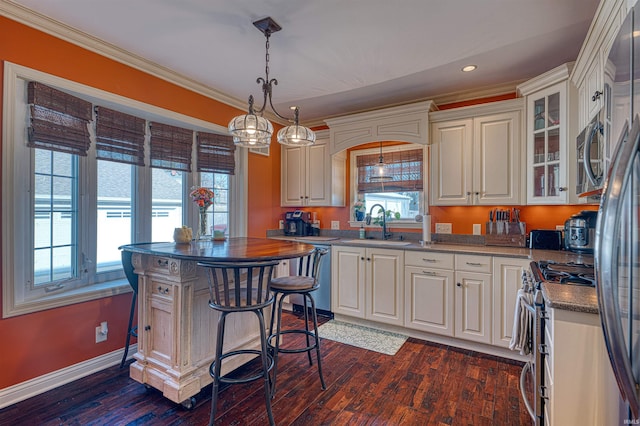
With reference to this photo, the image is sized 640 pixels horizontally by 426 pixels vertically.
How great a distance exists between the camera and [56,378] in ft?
7.28

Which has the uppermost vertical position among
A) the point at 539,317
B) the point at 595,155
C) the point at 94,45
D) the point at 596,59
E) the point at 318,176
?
the point at 94,45

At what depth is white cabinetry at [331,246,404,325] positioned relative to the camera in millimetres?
3219

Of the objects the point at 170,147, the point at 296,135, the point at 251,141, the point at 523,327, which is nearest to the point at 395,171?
the point at 296,135

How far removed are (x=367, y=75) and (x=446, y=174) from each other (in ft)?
4.39

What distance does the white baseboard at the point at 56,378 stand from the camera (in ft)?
6.60

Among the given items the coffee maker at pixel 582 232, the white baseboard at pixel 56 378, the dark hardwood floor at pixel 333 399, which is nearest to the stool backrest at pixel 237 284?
the dark hardwood floor at pixel 333 399

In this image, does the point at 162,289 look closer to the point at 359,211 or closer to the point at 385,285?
the point at 385,285

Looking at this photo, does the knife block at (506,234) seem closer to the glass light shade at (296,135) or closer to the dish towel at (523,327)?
the dish towel at (523,327)

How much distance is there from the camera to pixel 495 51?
8.20 ft

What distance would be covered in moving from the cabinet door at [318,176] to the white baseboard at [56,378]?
8.62 ft

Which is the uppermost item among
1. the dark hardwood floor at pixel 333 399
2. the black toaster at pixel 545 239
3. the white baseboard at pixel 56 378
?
the black toaster at pixel 545 239

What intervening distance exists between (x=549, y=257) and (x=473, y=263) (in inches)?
23.4

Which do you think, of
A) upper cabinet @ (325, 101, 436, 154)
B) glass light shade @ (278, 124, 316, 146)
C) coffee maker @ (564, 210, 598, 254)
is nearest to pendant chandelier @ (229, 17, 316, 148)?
glass light shade @ (278, 124, 316, 146)

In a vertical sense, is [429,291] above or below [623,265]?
below
